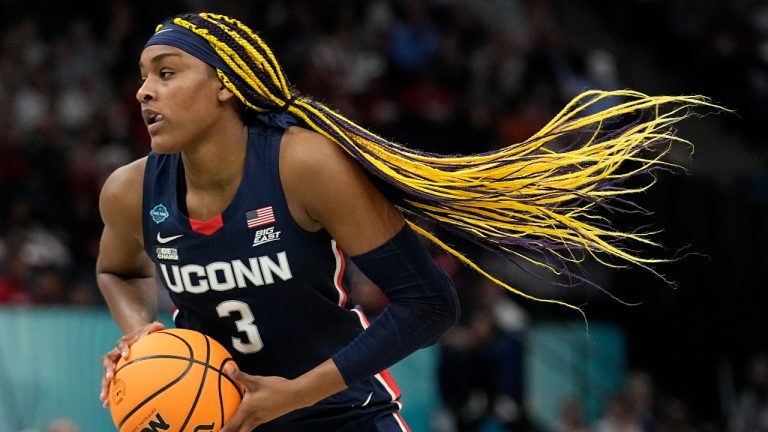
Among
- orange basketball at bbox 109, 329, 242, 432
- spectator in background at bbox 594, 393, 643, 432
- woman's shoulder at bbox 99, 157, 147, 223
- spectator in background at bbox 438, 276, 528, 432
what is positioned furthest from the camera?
spectator in background at bbox 594, 393, 643, 432

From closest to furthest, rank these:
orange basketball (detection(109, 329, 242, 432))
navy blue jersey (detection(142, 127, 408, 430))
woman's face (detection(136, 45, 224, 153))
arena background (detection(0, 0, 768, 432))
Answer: orange basketball (detection(109, 329, 242, 432)) < woman's face (detection(136, 45, 224, 153)) < navy blue jersey (detection(142, 127, 408, 430)) < arena background (detection(0, 0, 768, 432))

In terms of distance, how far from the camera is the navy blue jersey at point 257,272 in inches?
156

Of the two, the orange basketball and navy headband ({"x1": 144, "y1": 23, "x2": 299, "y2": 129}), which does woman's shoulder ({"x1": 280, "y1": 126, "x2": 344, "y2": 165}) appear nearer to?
navy headband ({"x1": 144, "y1": 23, "x2": 299, "y2": 129})

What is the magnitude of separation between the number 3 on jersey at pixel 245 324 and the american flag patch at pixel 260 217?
10.4 inches

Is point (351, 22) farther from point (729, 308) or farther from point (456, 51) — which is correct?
point (729, 308)

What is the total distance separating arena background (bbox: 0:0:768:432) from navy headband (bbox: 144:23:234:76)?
497 centimetres

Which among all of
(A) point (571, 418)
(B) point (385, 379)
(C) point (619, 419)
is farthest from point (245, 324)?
(C) point (619, 419)

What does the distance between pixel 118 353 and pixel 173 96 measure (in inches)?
32.0

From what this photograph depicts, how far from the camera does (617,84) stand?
1406 centimetres

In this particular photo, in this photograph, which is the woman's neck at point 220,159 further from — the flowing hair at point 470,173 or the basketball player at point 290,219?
the flowing hair at point 470,173

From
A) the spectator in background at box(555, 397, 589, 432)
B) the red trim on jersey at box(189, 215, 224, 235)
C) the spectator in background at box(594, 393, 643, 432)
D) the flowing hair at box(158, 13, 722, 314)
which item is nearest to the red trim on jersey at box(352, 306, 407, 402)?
the flowing hair at box(158, 13, 722, 314)

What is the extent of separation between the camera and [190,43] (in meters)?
3.92

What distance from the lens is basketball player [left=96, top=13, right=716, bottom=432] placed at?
3867mm

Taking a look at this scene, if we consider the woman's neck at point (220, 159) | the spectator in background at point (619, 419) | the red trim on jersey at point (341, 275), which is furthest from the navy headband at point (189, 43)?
the spectator in background at point (619, 419)
